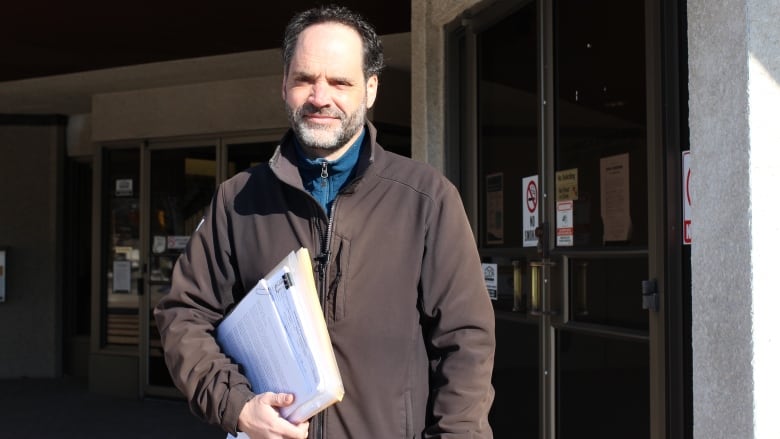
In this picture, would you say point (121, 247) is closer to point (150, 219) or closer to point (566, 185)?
point (150, 219)

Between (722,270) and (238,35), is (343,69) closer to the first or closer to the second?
(722,270)

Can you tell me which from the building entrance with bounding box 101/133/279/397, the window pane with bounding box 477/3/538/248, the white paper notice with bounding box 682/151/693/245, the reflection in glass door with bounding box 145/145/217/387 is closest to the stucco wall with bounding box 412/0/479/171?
the window pane with bounding box 477/3/538/248

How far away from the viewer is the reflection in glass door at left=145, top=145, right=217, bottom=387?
822 cm

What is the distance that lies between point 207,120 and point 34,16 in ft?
7.03

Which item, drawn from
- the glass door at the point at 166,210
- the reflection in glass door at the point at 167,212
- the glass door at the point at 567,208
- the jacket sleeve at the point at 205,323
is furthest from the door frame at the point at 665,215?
the reflection in glass door at the point at 167,212

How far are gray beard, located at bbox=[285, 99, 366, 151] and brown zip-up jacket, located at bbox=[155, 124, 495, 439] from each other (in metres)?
0.07

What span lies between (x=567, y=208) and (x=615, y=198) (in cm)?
38

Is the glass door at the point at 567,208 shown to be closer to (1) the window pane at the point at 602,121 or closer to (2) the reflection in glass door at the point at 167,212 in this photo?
(1) the window pane at the point at 602,121

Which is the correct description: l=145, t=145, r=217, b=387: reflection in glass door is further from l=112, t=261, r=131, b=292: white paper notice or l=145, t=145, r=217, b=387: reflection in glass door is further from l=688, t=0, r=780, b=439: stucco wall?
l=688, t=0, r=780, b=439: stucco wall

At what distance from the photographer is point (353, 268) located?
6.01 ft

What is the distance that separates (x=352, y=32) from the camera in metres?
1.87

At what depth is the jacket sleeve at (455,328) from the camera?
70.3 inches

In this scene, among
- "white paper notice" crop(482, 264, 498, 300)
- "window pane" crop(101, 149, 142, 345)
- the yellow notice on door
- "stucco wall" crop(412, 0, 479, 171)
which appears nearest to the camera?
the yellow notice on door

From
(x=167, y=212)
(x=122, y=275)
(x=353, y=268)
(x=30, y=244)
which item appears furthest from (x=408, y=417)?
(x=30, y=244)
